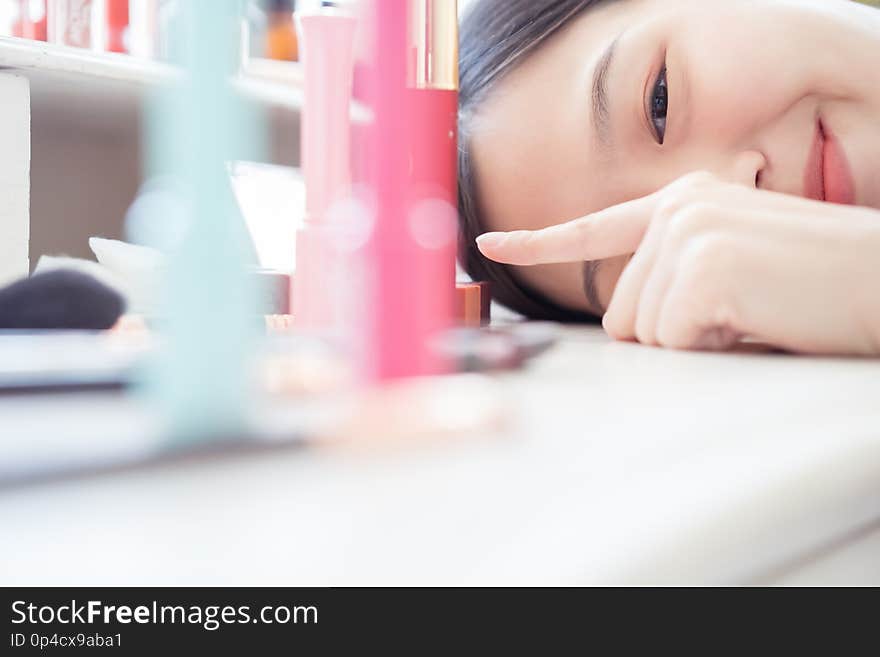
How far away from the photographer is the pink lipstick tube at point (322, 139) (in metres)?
0.37

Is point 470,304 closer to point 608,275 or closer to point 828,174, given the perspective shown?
point 608,275

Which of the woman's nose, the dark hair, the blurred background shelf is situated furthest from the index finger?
the blurred background shelf

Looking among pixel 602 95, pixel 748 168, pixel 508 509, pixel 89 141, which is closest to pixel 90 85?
pixel 89 141

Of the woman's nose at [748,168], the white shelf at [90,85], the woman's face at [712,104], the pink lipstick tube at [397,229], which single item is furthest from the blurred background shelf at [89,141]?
the pink lipstick tube at [397,229]

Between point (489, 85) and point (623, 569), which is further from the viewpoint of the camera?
point (489, 85)

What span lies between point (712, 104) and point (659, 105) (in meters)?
0.03

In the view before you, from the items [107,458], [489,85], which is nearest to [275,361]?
[107,458]

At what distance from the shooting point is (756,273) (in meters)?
0.32

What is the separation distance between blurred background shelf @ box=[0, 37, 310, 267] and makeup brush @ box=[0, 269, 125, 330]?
0.43m

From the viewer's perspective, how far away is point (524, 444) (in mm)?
169

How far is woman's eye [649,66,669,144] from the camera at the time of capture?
0.51m

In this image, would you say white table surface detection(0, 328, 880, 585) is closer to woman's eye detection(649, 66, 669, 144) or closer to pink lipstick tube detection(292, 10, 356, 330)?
pink lipstick tube detection(292, 10, 356, 330)
